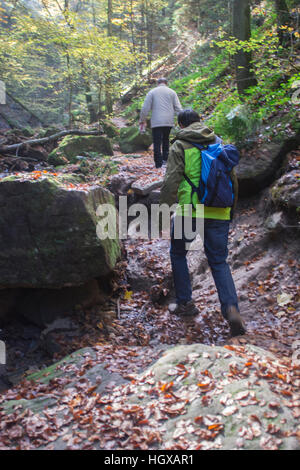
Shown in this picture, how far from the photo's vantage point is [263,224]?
5762mm

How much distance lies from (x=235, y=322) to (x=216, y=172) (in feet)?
6.01

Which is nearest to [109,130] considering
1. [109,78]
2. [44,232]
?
[109,78]

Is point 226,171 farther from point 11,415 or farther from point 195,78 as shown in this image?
point 195,78

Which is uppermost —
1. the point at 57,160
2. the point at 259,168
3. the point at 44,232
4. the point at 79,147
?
the point at 79,147

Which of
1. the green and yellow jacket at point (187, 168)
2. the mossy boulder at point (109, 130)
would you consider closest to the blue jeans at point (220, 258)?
the green and yellow jacket at point (187, 168)

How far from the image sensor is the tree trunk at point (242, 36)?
7.57 m

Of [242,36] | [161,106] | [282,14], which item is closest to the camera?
[242,36]

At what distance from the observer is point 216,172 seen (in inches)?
151

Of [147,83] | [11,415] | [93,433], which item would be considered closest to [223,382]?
[93,433]

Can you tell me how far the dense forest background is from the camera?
7152 mm

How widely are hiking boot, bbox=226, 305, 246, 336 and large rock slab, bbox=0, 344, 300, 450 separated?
1.66 ft

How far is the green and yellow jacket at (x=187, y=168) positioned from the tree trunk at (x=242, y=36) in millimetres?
4768

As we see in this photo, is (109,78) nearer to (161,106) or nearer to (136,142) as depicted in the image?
(136,142)

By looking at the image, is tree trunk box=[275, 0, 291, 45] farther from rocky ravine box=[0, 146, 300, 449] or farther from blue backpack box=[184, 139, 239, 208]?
blue backpack box=[184, 139, 239, 208]
